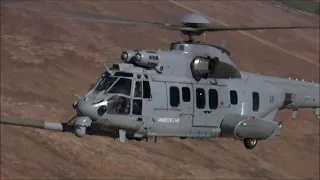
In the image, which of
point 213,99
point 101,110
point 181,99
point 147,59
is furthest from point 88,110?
point 213,99

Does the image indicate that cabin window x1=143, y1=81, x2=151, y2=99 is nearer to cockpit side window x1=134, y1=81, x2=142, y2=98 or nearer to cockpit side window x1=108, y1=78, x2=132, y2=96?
cockpit side window x1=134, y1=81, x2=142, y2=98

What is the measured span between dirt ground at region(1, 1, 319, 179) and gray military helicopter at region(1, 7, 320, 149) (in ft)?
58.3

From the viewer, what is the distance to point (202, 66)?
70.0 feet

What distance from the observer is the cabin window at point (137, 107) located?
19797 mm

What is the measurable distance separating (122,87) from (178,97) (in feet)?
6.18

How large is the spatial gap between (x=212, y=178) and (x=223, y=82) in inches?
789

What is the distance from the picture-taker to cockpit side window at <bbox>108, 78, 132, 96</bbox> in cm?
1969

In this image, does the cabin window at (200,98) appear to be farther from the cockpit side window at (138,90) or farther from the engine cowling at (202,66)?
the cockpit side window at (138,90)

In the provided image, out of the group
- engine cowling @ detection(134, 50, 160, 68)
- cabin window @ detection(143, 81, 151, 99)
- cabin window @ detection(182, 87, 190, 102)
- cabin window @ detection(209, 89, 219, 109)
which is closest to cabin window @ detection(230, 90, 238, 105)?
cabin window @ detection(209, 89, 219, 109)

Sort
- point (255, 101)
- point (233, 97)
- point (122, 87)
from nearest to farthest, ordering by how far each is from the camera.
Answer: point (122, 87), point (233, 97), point (255, 101)

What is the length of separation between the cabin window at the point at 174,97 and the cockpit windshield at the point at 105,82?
183 centimetres

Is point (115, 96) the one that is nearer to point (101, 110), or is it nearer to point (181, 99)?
point (101, 110)

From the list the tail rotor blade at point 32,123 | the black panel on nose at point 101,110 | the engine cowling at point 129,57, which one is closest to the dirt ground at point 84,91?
the tail rotor blade at point 32,123

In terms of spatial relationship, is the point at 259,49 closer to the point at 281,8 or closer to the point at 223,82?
the point at 281,8
